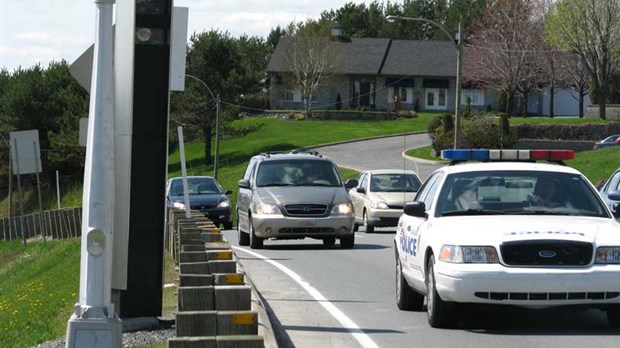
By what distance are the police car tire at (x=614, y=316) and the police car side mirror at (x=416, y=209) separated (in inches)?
80.7

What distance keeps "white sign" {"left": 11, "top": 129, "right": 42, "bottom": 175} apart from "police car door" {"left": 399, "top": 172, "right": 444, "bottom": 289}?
2984 cm

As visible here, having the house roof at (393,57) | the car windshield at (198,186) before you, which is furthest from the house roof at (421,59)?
the car windshield at (198,186)

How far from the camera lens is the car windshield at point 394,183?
106 ft

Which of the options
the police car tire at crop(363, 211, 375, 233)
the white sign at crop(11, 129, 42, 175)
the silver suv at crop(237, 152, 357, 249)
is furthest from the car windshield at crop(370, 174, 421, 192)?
the white sign at crop(11, 129, 42, 175)

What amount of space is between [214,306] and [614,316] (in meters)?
4.40

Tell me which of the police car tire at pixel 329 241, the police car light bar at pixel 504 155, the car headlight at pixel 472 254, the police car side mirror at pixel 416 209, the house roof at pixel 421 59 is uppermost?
the house roof at pixel 421 59

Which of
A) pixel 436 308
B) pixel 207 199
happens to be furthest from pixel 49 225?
pixel 436 308

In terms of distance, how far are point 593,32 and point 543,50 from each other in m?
13.9

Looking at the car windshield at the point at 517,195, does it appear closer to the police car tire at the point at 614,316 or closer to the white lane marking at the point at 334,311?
the police car tire at the point at 614,316

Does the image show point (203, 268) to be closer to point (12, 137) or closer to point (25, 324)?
point (25, 324)

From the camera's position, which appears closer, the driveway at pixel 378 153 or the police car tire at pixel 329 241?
the police car tire at pixel 329 241

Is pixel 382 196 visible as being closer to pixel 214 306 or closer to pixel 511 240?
pixel 511 240

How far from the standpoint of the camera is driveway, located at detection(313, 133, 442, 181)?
220 ft

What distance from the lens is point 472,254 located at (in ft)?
35.9
